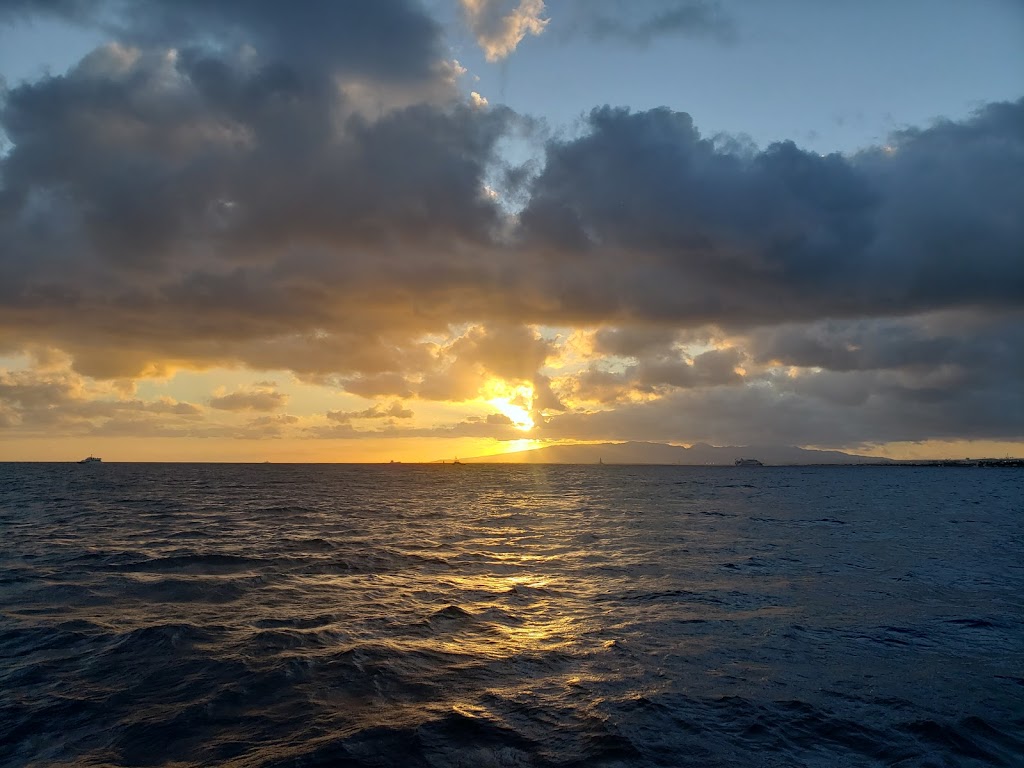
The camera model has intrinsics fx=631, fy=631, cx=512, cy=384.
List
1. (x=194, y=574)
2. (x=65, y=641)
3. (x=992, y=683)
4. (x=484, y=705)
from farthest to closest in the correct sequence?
(x=194, y=574)
(x=65, y=641)
(x=992, y=683)
(x=484, y=705)

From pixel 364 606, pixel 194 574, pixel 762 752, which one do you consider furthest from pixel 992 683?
pixel 194 574

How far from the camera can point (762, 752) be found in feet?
41.4

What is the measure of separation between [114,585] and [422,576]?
13.1 meters

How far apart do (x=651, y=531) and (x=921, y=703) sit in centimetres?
3636

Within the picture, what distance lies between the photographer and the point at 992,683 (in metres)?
16.8

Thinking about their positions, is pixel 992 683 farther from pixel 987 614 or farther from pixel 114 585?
pixel 114 585

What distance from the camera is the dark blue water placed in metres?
12.8

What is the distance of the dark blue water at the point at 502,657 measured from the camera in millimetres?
12805

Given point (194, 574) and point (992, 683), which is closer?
point (992, 683)

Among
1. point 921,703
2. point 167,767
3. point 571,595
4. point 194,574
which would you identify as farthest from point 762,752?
point 194,574

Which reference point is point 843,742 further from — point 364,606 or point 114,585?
point 114,585

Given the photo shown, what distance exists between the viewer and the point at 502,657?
18219mm

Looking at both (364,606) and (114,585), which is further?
(114,585)

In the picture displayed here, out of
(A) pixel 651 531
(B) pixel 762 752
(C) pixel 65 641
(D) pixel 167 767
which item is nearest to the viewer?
(D) pixel 167 767
